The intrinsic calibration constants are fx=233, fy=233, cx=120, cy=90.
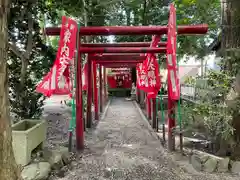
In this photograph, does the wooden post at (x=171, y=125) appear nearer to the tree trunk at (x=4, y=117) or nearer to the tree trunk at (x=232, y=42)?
the tree trunk at (x=232, y=42)

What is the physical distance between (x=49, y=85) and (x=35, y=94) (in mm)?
2305

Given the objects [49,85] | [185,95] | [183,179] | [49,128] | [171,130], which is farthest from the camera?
[185,95]

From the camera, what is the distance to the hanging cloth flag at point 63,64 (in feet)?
13.4

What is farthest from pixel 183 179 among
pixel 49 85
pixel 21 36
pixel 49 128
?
pixel 21 36

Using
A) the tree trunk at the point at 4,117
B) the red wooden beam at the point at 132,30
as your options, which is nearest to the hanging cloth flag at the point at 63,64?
the red wooden beam at the point at 132,30

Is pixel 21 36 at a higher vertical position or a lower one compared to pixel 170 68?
higher

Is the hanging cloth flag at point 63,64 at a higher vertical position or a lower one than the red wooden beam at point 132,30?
lower

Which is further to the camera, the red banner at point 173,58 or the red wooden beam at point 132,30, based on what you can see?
the red wooden beam at point 132,30

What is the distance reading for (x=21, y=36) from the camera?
20.5ft

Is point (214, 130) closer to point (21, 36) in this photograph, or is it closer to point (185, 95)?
point (21, 36)

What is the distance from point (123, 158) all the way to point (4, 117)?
3212 mm

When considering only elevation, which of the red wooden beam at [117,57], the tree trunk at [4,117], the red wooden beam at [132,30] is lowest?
the tree trunk at [4,117]

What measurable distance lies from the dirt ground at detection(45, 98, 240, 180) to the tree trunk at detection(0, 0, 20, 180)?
1848 millimetres

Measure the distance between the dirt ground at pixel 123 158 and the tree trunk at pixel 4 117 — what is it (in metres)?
1.85
